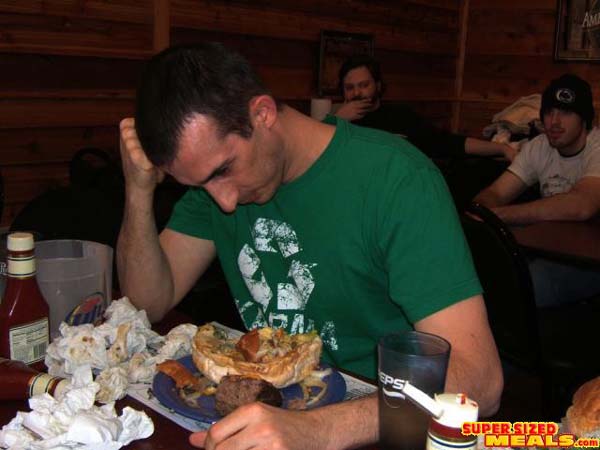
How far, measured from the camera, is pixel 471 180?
3713 millimetres

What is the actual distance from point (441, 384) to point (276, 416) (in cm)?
21

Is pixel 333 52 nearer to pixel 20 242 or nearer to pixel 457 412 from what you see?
pixel 20 242

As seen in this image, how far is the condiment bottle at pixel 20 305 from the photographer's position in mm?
1070

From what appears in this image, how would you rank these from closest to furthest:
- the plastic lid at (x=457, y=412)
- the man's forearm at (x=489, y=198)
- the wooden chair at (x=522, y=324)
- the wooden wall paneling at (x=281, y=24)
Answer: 1. the plastic lid at (x=457, y=412)
2. the wooden chair at (x=522, y=324)
3. the man's forearm at (x=489, y=198)
4. the wooden wall paneling at (x=281, y=24)

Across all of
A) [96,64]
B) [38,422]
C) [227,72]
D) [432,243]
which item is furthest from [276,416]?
[96,64]

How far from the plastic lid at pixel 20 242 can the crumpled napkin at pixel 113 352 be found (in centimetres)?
15

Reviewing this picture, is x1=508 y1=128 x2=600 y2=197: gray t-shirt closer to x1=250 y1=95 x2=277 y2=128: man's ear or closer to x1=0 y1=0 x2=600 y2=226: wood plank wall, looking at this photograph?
x1=0 y1=0 x2=600 y2=226: wood plank wall

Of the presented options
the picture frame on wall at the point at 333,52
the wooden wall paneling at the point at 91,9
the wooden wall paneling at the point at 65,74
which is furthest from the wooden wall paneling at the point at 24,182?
the picture frame on wall at the point at 333,52

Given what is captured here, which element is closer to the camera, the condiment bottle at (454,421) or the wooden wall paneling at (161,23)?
the condiment bottle at (454,421)

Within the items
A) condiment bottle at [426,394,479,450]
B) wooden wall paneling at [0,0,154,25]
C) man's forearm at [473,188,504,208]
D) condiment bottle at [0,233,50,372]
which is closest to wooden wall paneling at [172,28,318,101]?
wooden wall paneling at [0,0,154,25]

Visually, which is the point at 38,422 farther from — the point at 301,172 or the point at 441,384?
the point at 301,172

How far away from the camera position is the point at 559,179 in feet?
10.3

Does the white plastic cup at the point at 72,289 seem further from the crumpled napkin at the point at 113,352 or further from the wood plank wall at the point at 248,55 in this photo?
the wood plank wall at the point at 248,55

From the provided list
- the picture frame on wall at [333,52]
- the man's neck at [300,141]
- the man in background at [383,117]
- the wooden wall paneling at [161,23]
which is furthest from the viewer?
the picture frame on wall at [333,52]
